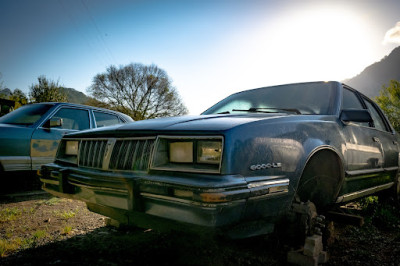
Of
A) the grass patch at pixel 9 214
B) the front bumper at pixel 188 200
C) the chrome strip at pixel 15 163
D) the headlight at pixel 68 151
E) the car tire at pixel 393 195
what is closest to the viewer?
the front bumper at pixel 188 200

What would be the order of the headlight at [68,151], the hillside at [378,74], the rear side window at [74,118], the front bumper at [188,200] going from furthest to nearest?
the hillside at [378,74] → the rear side window at [74,118] → the headlight at [68,151] → the front bumper at [188,200]

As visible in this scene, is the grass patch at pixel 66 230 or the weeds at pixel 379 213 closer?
the grass patch at pixel 66 230

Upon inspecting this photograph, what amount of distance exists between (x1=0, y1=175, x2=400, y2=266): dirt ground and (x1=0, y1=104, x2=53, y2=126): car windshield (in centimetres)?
194

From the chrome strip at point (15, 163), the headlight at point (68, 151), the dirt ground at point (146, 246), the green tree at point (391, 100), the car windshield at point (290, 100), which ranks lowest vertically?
the dirt ground at point (146, 246)

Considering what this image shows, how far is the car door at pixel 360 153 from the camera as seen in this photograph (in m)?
2.32

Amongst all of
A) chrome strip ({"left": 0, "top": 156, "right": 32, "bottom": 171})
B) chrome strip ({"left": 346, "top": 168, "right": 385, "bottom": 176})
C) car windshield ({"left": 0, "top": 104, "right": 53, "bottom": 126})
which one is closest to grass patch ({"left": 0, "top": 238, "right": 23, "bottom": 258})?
chrome strip ({"left": 0, "top": 156, "right": 32, "bottom": 171})

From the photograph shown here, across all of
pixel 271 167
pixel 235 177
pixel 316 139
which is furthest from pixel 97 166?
pixel 316 139

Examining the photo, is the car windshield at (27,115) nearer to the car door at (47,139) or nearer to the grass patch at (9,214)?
the car door at (47,139)

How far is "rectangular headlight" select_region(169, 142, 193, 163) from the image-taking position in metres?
1.48

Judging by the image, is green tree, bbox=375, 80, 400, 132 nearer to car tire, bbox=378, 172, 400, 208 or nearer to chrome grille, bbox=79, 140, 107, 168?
car tire, bbox=378, 172, 400, 208

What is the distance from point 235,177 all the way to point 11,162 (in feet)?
13.4

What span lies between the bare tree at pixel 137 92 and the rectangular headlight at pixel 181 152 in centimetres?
2837

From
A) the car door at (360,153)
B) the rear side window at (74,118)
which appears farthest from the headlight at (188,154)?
the rear side window at (74,118)

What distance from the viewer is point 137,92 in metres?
30.7
